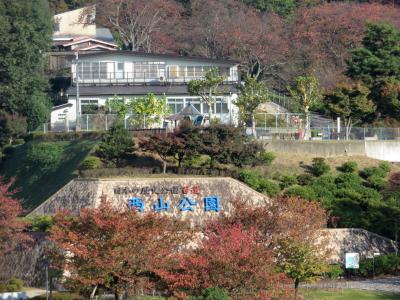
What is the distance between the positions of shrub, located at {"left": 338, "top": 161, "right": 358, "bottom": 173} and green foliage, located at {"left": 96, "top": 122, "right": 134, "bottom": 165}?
10.7 meters

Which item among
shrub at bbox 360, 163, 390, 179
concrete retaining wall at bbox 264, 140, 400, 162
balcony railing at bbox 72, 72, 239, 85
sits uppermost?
balcony railing at bbox 72, 72, 239, 85

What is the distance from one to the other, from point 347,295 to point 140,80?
98.3 ft

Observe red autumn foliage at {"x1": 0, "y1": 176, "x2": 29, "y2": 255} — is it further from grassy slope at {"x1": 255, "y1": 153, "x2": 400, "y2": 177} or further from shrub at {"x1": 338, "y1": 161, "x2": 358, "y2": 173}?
shrub at {"x1": 338, "y1": 161, "x2": 358, "y2": 173}

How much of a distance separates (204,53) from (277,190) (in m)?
36.5

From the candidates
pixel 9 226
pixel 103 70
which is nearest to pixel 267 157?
pixel 9 226

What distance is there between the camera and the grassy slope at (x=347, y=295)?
48.1 m

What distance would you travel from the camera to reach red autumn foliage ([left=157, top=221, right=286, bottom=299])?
141 feet

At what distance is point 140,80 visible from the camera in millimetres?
75375

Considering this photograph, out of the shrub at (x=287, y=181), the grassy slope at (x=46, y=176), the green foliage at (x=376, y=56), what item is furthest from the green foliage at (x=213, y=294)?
the green foliage at (x=376, y=56)

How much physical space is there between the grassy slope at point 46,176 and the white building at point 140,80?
547 cm

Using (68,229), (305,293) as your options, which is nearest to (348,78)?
(305,293)

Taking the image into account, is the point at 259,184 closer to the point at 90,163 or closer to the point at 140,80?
the point at 90,163

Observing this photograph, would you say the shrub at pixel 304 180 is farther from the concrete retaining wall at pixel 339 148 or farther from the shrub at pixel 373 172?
the concrete retaining wall at pixel 339 148

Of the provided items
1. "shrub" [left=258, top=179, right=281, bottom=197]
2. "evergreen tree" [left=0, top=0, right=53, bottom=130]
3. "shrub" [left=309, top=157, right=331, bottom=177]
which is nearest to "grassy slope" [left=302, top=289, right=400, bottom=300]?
"shrub" [left=258, top=179, right=281, bottom=197]
